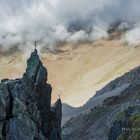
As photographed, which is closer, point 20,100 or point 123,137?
point 20,100

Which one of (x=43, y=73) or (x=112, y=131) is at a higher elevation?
(x=43, y=73)

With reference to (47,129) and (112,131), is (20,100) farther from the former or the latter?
(112,131)

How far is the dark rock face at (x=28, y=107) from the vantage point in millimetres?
94812

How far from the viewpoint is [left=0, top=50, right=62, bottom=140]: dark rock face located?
9481cm

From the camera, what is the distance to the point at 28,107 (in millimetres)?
97312

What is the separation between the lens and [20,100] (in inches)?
3824

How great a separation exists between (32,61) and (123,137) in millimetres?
22970

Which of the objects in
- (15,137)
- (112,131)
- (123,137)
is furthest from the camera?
(112,131)

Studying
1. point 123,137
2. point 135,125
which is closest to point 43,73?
point 123,137

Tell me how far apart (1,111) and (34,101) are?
6.82 m

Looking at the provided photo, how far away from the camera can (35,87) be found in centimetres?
10256

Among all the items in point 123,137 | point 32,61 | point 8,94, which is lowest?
point 123,137

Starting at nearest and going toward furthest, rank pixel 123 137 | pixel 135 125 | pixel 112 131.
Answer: pixel 123 137 < pixel 135 125 < pixel 112 131

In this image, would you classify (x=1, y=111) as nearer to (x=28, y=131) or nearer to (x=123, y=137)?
(x=28, y=131)
